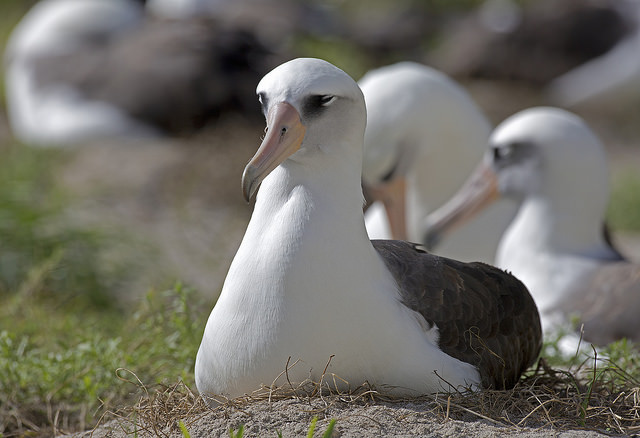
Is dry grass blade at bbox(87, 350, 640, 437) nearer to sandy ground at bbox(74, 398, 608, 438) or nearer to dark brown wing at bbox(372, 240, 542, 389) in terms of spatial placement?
sandy ground at bbox(74, 398, 608, 438)

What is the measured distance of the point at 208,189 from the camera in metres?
8.61

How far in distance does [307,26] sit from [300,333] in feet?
43.2

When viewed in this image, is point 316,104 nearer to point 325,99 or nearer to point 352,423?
point 325,99

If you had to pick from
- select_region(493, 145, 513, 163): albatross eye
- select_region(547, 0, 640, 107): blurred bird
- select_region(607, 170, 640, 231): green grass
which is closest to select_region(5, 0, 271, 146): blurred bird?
select_region(607, 170, 640, 231): green grass

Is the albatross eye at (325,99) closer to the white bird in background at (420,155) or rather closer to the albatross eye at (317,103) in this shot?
the albatross eye at (317,103)

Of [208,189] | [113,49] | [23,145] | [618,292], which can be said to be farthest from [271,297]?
[113,49]

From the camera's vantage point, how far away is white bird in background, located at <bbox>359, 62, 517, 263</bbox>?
5.67 meters

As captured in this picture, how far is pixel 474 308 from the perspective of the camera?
3188 millimetres

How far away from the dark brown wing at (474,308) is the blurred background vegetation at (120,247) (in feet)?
2.91

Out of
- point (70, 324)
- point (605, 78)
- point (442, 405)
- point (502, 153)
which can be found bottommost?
point (605, 78)

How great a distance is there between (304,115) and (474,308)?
0.85 m

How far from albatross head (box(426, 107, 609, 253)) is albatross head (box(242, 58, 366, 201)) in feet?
8.17

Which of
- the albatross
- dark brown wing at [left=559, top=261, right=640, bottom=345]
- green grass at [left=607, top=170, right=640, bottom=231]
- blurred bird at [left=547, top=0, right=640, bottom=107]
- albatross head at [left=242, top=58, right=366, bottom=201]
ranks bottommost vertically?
green grass at [left=607, top=170, right=640, bottom=231]

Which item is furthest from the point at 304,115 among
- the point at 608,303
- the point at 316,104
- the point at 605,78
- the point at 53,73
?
the point at 605,78
